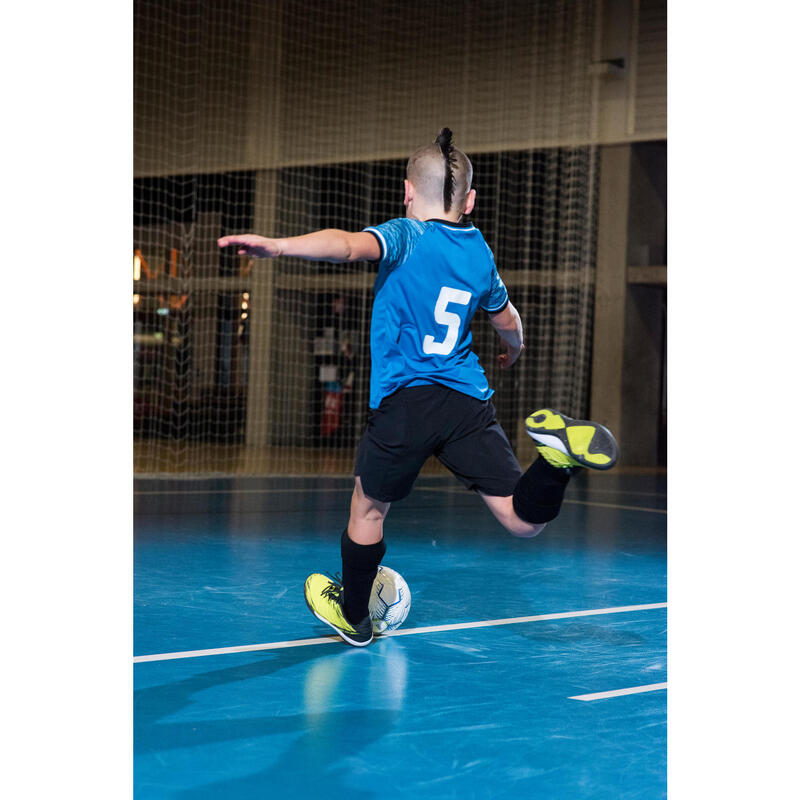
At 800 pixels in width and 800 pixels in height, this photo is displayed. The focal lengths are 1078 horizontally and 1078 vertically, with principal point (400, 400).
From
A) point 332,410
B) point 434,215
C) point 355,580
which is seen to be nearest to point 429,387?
point 434,215

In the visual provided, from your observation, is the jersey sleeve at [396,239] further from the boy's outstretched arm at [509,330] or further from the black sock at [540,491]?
the black sock at [540,491]

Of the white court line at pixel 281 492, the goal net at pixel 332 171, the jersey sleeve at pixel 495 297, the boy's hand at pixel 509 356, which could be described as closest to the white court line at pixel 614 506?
the white court line at pixel 281 492

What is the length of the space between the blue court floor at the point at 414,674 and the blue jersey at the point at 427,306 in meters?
0.81

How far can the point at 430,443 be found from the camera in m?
3.11

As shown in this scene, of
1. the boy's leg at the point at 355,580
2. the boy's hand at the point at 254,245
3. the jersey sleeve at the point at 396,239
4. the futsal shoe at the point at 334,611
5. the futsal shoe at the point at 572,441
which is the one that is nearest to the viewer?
the boy's hand at the point at 254,245

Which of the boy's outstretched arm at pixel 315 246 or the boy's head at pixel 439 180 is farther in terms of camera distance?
the boy's head at pixel 439 180

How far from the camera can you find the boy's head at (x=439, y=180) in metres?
3.17

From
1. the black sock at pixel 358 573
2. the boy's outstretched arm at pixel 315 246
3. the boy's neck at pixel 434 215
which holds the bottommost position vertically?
the black sock at pixel 358 573

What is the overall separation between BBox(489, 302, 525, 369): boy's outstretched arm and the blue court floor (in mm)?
903

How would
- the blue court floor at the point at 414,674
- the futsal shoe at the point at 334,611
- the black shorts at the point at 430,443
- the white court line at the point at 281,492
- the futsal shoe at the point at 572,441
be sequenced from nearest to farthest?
the blue court floor at the point at 414,674, the futsal shoe at the point at 572,441, the black shorts at the point at 430,443, the futsal shoe at the point at 334,611, the white court line at the point at 281,492

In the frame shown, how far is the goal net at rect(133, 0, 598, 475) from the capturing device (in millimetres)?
12656

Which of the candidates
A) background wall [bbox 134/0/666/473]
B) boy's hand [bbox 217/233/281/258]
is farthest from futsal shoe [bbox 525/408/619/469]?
background wall [bbox 134/0/666/473]

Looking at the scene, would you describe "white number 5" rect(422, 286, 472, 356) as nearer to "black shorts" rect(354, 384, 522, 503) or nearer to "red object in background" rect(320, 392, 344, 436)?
"black shorts" rect(354, 384, 522, 503)
